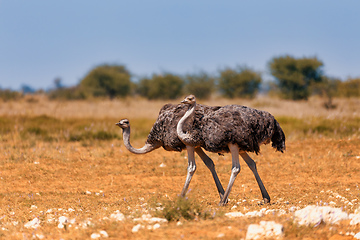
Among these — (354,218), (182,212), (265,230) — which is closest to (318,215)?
(354,218)

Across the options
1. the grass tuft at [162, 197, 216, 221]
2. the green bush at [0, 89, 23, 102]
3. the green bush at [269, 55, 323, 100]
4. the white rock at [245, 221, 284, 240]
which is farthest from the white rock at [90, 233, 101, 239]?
the green bush at [269, 55, 323, 100]

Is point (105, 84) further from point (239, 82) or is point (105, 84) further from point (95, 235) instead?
point (95, 235)

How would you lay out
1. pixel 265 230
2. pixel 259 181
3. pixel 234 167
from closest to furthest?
pixel 265 230
pixel 234 167
pixel 259 181

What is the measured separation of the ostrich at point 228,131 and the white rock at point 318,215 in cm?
166

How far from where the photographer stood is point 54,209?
8.26 m

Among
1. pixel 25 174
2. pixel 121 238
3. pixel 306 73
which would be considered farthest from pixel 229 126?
pixel 306 73

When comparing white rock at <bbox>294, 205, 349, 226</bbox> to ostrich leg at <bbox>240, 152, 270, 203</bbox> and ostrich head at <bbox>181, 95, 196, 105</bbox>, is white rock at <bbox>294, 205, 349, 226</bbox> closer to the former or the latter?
ostrich leg at <bbox>240, 152, 270, 203</bbox>

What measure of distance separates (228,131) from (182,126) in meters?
0.76

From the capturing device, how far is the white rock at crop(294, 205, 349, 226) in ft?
19.5

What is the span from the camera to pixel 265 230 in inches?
214

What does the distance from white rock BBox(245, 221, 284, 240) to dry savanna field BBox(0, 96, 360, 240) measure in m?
0.08

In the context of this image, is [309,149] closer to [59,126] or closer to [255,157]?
[255,157]

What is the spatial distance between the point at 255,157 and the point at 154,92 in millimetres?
30122

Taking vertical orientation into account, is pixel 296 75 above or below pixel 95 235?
above
